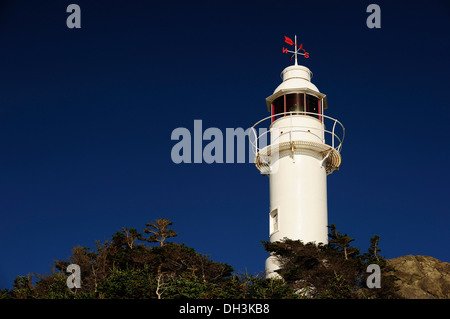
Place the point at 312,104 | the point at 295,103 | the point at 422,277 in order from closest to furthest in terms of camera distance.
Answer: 1. the point at 422,277
2. the point at 295,103
3. the point at 312,104

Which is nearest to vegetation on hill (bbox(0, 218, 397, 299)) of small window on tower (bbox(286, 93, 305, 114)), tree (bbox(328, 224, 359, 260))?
tree (bbox(328, 224, 359, 260))

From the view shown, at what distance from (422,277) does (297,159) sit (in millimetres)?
8952

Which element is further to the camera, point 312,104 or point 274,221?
point 312,104

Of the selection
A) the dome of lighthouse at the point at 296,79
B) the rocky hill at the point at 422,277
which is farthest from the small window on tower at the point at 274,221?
the dome of lighthouse at the point at 296,79

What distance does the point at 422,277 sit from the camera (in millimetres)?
35062

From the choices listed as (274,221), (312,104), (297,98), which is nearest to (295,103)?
(297,98)

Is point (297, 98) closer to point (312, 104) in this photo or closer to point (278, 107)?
point (312, 104)

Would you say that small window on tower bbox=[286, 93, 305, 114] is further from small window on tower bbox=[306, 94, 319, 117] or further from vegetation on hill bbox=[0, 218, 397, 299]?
vegetation on hill bbox=[0, 218, 397, 299]

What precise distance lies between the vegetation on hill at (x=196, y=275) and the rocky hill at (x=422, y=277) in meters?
4.07

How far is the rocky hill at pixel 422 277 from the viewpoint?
33625 mm

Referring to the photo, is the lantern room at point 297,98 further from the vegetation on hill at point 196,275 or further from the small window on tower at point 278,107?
the vegetation on hill at point 196,275
